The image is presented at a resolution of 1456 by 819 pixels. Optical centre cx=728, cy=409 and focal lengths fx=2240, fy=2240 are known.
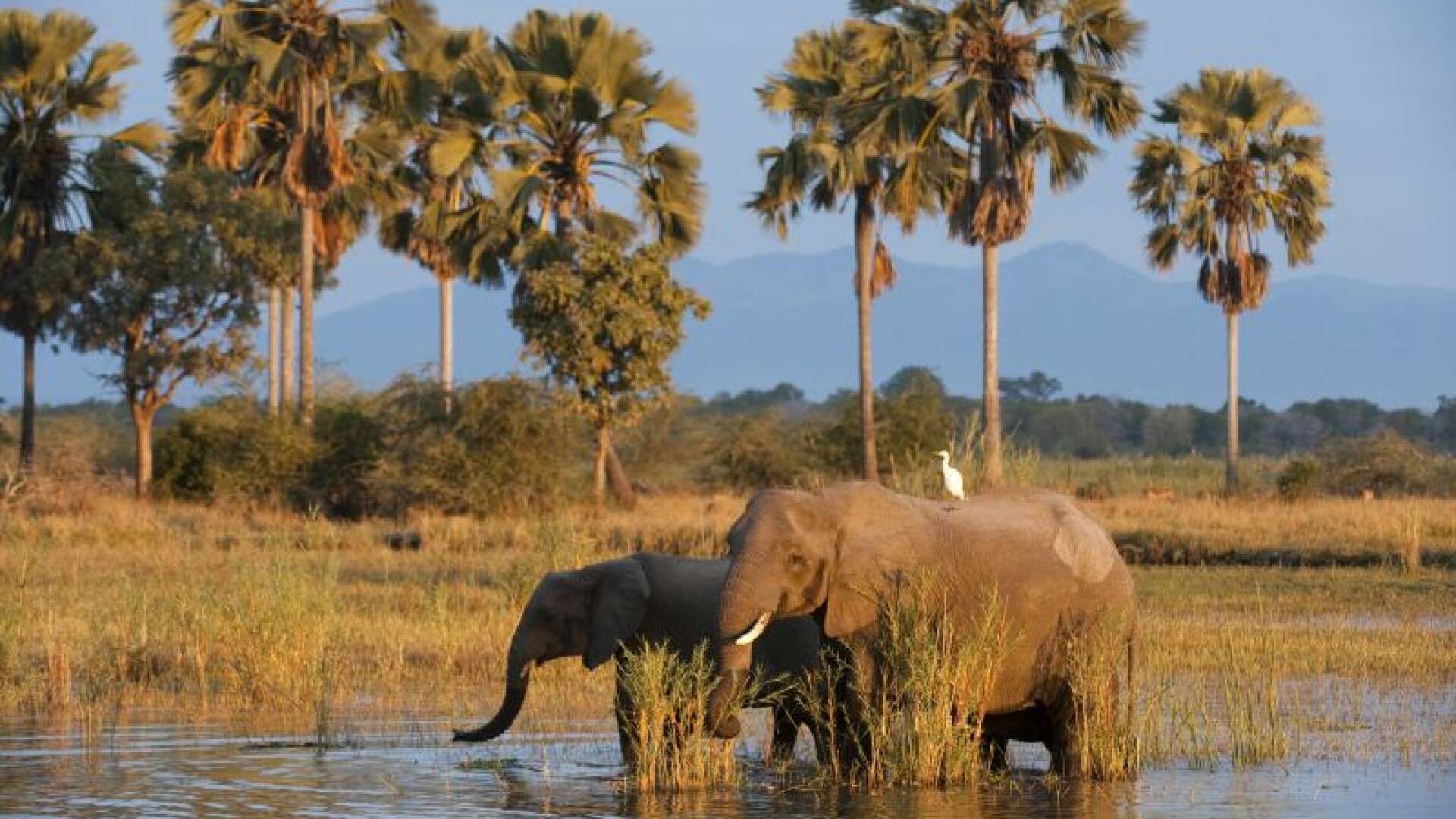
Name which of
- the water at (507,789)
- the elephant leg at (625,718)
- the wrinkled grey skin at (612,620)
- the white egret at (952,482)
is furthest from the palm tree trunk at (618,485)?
the elephant leg at (625,718)

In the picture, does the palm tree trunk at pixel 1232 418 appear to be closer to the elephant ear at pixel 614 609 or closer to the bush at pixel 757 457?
the bush at pixel 757 457

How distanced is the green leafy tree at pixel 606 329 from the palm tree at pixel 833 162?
11.8 ft

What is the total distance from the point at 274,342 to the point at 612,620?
125 feet

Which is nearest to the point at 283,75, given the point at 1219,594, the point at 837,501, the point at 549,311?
the point at 549,311

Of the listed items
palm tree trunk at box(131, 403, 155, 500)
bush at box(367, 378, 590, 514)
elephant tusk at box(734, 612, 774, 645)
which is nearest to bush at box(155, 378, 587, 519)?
bush at box(367, 378, 590, 514)

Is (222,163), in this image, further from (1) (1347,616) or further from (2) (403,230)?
(1) (1347,616)

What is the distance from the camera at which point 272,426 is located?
3809 centimetres

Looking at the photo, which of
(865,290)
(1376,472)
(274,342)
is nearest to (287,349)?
(274,342)

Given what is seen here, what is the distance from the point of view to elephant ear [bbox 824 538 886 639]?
36.8 feet

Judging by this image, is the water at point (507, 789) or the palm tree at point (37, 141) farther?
the palm tree at point (37, 141)

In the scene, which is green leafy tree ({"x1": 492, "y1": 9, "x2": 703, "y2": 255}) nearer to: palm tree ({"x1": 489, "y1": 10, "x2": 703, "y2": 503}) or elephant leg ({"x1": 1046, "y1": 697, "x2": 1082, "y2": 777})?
palm tree ({"x1": 489, "y1": 10, "x2": 703, "y2": 503})

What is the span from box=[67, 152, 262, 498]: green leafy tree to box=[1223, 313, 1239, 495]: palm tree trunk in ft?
66.1

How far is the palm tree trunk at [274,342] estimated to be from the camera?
4776cm

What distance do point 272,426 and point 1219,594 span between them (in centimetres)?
1948
